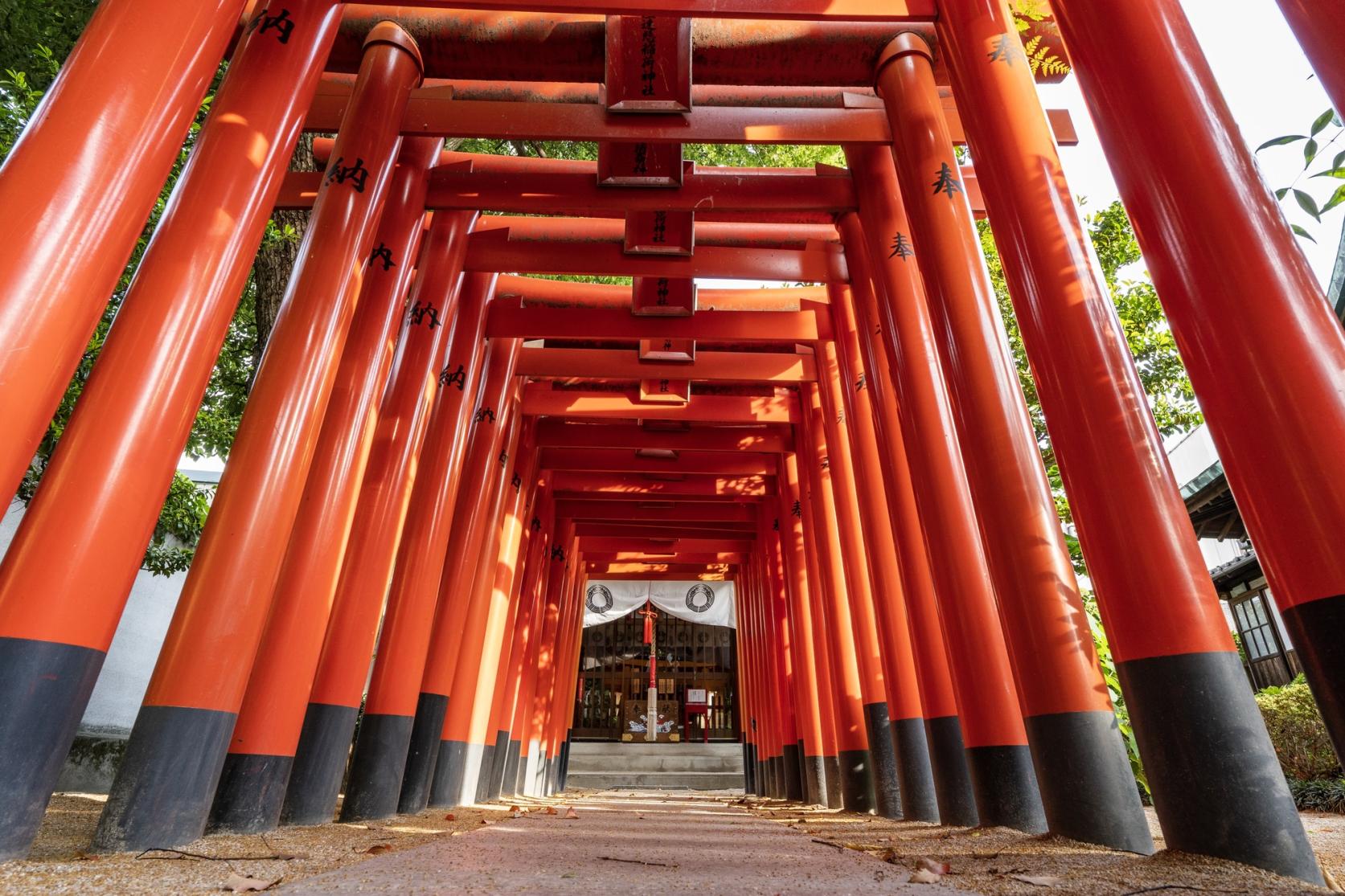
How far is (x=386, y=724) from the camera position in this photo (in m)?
4.80

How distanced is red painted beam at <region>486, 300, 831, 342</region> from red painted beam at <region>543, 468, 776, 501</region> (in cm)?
409

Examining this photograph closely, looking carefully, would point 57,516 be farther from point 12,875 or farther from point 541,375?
point 541,375

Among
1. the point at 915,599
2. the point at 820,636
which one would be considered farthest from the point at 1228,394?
the point at 820,636

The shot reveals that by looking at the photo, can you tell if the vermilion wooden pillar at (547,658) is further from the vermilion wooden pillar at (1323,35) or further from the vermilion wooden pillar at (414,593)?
the vermilion wooden pillar at (1323,35)

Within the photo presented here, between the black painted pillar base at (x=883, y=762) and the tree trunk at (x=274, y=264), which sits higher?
the tree trunk at (x=274, y=264)

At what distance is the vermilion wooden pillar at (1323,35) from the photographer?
68.1 inches

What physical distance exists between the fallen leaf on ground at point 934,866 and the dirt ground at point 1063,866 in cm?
2

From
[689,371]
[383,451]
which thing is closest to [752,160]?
[689,371]

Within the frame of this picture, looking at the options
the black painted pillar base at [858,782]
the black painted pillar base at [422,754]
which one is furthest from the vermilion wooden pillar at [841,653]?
the black painted pillar base at [422,754]

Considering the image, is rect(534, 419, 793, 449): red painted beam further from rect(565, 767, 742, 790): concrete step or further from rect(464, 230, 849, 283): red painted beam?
rect(565, 767, 742, 790): concrete step

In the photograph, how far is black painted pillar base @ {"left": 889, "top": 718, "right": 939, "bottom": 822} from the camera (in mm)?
5258

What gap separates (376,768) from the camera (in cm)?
460

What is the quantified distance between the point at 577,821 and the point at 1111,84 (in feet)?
15.3

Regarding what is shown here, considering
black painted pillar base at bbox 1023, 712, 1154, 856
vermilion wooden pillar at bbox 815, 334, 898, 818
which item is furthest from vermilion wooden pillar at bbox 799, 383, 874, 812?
black painted pillar base at bbox 1023, 712, 1154, 856
